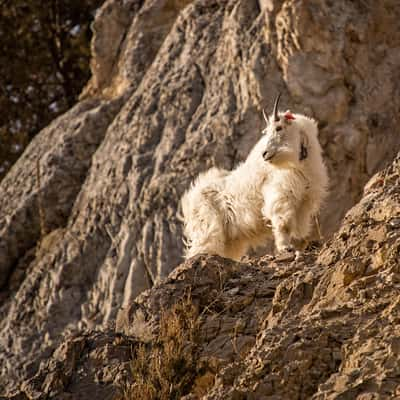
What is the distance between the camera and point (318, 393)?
4590mm

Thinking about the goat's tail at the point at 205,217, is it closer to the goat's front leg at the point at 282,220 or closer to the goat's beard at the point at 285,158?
the goat's front leg at the point at 282,220

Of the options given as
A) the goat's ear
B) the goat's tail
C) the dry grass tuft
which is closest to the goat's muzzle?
the goat's ear

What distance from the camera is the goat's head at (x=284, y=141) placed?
9.41 metres

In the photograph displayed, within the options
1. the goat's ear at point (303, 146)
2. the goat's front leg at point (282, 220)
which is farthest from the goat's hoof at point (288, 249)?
the goat's ear at point (303, 146)

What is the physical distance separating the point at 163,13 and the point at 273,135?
20.8 feet

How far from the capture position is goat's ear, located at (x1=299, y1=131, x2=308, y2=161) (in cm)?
954

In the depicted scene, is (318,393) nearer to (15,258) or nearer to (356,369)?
(356,369)

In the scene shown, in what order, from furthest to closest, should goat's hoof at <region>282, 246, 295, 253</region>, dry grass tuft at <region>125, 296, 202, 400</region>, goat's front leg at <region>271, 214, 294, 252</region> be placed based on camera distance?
1. goat's front leg at <region>271, 214, 294, 252</region>
2. goat's hoof at <region>282, 246, 295, 253</region>
3. dry grass tuft at <region>125, 296, 202, 400</region>

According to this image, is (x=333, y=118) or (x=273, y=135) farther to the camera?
(x=333, y=118)

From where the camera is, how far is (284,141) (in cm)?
952

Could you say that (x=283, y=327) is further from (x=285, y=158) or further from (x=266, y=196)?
(x=266, y=196)

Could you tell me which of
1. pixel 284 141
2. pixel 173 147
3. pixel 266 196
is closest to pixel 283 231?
pixel 266 196

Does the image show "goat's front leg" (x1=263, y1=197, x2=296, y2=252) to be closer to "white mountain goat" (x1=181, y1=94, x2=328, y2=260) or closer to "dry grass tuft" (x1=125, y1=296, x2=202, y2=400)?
"white mountain goat" (x1=181, y1=94, x2=328, y2=260)

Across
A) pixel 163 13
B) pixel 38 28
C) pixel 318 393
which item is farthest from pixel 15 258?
pixel 318 393
